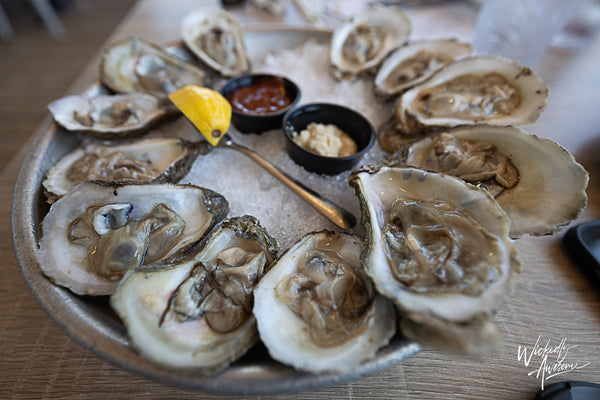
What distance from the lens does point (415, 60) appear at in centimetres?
199

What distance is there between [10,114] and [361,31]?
3766 mm

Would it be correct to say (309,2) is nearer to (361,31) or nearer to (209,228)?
(361,31)

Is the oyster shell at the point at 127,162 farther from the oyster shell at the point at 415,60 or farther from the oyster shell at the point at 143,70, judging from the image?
the oyster shell at the point at 415,60

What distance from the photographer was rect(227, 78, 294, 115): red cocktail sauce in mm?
1784

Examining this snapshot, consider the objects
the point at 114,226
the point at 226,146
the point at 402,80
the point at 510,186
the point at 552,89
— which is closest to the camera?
the point at 114,226

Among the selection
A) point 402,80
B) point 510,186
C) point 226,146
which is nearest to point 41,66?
point 226,146

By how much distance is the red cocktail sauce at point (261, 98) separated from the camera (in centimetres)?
178

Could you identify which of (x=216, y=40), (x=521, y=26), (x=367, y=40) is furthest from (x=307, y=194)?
(x=521, y=26)

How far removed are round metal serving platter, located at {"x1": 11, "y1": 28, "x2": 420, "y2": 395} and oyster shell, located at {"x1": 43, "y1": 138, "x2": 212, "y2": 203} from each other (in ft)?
0.40

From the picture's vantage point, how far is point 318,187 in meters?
1.54

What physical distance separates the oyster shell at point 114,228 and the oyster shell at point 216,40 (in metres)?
1.14

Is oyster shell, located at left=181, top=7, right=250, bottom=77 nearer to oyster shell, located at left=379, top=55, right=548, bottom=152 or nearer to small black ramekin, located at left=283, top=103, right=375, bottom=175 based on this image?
small black ramekin, located at left=283, top=103, right=375, bottom=175

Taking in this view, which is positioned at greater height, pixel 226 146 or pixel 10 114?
pixel 226 146

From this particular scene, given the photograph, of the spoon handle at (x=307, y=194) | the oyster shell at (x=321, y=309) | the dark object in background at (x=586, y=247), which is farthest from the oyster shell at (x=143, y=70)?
the dark object in background at (x=586, y=247)
